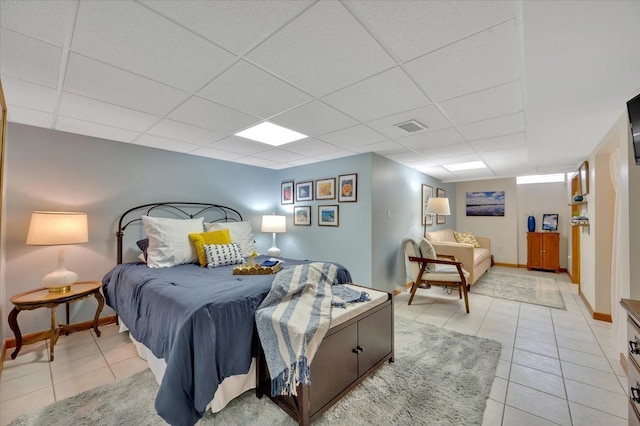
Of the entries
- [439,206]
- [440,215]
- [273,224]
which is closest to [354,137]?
[273,224]

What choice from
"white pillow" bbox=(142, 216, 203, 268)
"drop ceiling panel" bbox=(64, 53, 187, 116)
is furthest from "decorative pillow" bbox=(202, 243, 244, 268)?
"drop ceiling panel" bbox=(64, 53, 187, 116)

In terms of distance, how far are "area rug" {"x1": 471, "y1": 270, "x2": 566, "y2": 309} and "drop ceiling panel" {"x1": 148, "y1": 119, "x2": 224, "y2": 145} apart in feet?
15.9

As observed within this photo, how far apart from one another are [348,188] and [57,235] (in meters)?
3.39

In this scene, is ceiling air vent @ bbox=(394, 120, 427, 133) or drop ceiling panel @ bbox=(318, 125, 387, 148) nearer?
ceiling air vent @ bbox=(394, 120, 427, 133)

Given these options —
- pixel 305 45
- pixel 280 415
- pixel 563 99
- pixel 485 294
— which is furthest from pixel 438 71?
pixel 485 294

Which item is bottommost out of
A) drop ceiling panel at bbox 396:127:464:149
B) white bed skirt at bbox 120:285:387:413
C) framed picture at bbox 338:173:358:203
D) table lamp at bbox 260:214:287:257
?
white bed skirt at bbox 120:285:387:413

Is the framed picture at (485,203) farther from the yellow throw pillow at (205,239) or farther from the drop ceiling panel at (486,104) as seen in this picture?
the yellow throw pillow at (205,239)

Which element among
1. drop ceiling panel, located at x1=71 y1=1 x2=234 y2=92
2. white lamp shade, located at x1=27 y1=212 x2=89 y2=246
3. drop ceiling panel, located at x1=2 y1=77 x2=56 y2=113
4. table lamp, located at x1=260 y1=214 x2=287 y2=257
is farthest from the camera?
table lamp, located at x1=260 y1=214 x2=287 y2=257

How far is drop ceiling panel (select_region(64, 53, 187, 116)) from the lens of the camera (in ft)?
5.55

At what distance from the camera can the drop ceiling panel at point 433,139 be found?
2986mm

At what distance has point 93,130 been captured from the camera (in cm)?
287

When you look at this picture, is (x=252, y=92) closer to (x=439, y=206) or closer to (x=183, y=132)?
(x=183, y=132)

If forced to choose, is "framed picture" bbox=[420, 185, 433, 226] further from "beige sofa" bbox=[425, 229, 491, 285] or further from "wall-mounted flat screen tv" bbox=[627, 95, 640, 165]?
"wall-mounted flat screen tv" bbox=[627, 95, 640, 165]

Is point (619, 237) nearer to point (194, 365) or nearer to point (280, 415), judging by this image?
point (280, 415)
